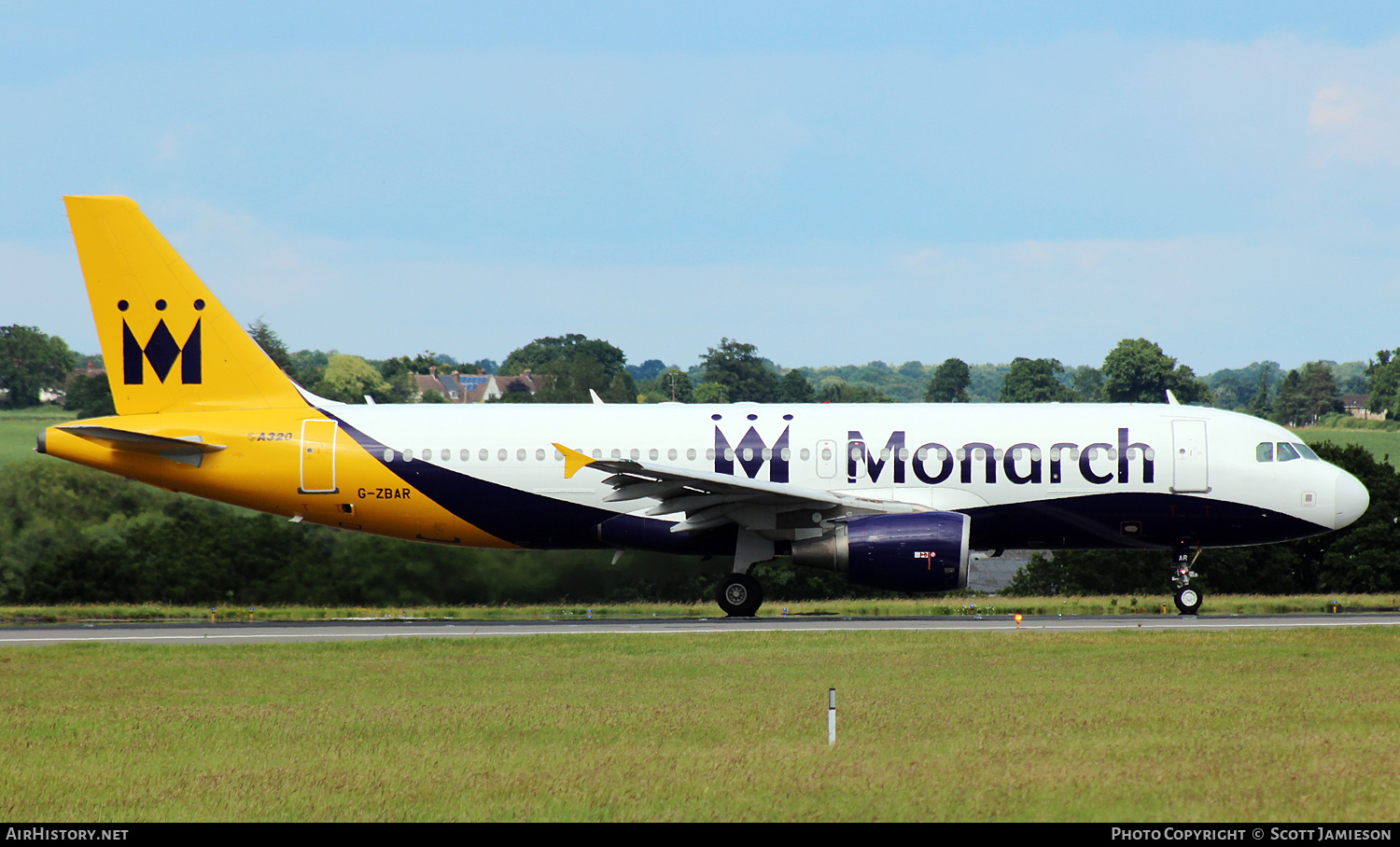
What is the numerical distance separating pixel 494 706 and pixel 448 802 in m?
4.50

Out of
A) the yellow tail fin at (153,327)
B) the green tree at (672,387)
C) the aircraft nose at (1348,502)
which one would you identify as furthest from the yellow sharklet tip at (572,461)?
the green tree at (672,387)

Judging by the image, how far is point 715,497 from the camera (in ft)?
75.6

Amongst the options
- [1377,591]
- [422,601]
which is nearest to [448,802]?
[422,601]

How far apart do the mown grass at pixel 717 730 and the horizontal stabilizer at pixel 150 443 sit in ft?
17.5

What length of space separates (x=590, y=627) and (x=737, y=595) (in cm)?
290

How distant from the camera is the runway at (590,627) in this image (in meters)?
21.7

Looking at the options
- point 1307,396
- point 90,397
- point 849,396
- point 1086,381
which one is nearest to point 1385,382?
point 1307,396

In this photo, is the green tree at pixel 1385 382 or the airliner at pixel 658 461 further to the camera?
the green tree at pixel 1385 382

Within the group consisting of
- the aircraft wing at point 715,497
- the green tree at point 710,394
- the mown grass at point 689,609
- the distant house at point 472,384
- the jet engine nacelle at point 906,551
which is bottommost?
the mown grass at point 689,609

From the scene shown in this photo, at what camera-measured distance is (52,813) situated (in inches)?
373

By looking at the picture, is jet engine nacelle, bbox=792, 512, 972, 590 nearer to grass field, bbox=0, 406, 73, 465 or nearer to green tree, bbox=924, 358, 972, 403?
grass field, bbox=0, 406, 73, 465

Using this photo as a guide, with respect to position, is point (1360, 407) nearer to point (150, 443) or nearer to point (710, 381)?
point (710, 381)

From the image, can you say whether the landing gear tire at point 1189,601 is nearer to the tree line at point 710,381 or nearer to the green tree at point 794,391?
the tree line at point 710,381

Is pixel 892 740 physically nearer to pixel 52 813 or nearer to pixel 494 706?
pixel 494 706
